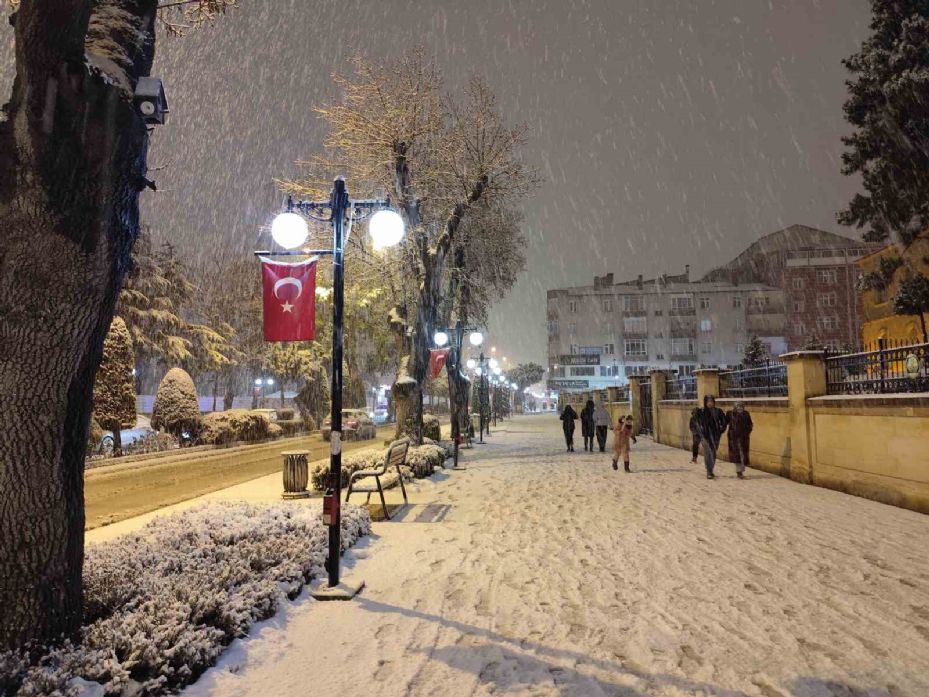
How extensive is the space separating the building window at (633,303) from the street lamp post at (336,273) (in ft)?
269

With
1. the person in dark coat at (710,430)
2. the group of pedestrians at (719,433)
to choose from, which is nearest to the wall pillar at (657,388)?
the group of pedestrians at (719,433)

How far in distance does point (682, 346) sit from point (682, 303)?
18.6 feet

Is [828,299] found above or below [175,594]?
above

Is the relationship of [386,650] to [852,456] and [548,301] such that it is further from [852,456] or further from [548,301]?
[548,301]

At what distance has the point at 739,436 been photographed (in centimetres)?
1479

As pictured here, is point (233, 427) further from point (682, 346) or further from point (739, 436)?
point (682, 346)

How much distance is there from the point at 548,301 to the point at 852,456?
8189cm

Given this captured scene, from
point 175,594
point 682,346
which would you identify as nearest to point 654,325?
point 682,346

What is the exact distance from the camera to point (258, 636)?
5.02m

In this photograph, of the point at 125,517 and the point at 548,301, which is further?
the point at 548,301

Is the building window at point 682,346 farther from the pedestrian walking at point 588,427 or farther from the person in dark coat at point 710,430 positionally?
the person in dark coat at point 710,430

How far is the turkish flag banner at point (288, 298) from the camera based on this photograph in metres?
7.12

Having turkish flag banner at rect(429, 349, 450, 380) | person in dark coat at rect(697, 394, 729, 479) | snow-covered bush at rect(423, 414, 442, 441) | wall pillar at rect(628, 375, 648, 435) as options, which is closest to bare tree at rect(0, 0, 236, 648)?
person in dark coat at rect(697, 394, 729, 479)

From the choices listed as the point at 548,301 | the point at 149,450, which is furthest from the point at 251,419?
the point at 548,301
